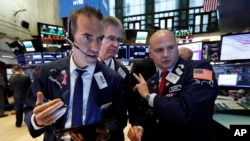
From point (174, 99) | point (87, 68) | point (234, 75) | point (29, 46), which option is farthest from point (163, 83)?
point (29, 46)

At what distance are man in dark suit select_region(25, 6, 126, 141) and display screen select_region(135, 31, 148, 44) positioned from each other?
732 cm

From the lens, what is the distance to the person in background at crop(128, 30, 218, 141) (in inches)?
44.1

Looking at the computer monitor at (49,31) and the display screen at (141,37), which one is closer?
the display screen at (141,37)

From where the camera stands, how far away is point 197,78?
46.6 inches

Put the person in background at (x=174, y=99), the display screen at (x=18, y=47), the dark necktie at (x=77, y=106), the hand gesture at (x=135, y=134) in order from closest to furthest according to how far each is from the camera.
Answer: the dark necktie at (x=77, y=106) < the person in background at (x=174, y=99) < the hand gesture at (x=135, y=134) < the display screen at (x=18, y=47)

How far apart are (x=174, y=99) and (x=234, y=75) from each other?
1.28 meters

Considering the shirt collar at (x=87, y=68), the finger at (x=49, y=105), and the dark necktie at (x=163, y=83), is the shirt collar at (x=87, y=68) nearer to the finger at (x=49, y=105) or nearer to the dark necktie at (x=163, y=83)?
the finger at (x=49, y=105)

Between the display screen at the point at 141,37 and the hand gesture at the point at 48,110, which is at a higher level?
the display screen at the point at 141,37

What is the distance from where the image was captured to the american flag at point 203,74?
1.19m

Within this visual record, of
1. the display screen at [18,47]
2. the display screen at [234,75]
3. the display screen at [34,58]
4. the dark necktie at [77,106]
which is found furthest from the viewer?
the display screen at [18,47]

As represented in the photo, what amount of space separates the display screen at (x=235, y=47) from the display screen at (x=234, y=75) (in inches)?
4.1

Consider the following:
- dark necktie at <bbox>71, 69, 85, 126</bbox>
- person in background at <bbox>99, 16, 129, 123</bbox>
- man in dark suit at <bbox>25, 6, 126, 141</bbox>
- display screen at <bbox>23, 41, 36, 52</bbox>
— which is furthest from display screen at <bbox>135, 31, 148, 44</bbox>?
dark necktie at <bbox>71, 69, 85, 126</bbox>

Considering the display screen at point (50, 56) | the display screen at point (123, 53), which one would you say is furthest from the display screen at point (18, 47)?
the display screen at point (123, 53)

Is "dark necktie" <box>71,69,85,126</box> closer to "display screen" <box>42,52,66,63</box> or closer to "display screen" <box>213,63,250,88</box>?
"display screen" <box>213,63,250,88</box>
